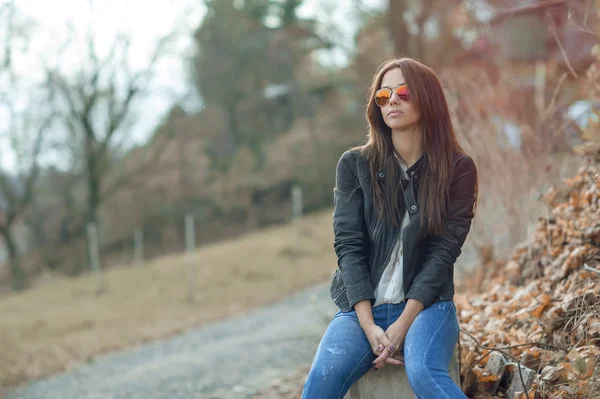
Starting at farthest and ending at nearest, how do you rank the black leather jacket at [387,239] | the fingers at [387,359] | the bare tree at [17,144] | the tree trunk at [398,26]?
the bare tree at [17,144] < the tree trunk at [398,26] < the black leather jacket at [387,239] < the fingers at [387,359]

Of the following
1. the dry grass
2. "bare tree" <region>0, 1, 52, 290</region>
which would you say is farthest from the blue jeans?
"bare tree" <region>0, 1, 52, 290</region>

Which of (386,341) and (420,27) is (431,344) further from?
(420,27)

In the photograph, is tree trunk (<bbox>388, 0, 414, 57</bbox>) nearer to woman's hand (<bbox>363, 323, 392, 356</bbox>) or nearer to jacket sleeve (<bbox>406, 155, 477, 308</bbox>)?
jacket sleeve (<bbox>406, 155, 477, 308</bbox>)

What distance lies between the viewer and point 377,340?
2393mm

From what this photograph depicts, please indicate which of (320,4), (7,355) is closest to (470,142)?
(7,355)

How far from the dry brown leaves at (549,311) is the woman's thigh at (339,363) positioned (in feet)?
1.94

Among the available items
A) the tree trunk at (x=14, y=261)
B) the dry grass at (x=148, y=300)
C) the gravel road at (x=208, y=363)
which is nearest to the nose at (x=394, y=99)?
the gravel road at (x=208, y=363)

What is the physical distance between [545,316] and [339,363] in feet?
4.05

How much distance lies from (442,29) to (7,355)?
9610 millimetres

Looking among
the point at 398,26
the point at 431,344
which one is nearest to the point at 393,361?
the point at 431,344

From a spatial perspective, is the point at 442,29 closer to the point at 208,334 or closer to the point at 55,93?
the point at 208,334

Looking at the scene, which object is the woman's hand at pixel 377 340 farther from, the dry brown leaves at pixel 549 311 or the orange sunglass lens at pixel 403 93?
the orange sunglass lens at pixel 403 93

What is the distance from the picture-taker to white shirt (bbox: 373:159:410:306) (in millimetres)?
2518

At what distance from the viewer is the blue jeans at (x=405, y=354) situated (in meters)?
2.26
